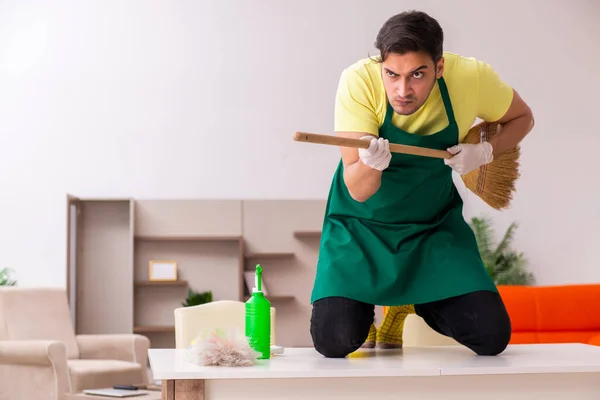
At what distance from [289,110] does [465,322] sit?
15.8 ft

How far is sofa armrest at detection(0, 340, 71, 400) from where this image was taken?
4.30 metres

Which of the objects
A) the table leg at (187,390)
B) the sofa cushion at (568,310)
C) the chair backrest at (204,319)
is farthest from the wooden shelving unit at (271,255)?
the table leg at (187,390)

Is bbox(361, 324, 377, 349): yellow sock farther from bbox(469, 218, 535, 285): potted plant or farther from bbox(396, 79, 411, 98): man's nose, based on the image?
bbox(469, 218, 535, 285): potted plant

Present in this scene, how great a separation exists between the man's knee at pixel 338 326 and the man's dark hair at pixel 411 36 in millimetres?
667

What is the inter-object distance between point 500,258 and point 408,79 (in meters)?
4.98

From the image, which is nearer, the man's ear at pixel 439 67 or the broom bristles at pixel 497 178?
the man's ear at pixel 439 67

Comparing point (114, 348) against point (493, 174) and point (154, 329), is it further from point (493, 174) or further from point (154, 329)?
point (493, 174)

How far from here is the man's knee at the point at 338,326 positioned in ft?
6.91

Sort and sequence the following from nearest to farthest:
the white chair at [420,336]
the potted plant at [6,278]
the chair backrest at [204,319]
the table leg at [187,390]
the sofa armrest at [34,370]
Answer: the table leg at [187,390]
the chair backrest at [204,319]
the white chair at [420,336]
the sofa armrest at [34,370]
the potted plant at [6,278]

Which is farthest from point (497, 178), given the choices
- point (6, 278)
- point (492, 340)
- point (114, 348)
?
point (6, 278)

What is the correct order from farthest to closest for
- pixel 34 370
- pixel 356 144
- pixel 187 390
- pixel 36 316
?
pixel 36 316 < pixel 34 370 < pixel 356 144 < pixel 187 390

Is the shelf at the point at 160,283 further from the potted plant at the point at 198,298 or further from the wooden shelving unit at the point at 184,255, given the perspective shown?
the potted plant at the point at 198,298

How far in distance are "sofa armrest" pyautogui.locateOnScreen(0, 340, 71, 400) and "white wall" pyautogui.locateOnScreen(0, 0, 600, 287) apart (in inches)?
83.0

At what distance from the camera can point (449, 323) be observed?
2.25m
